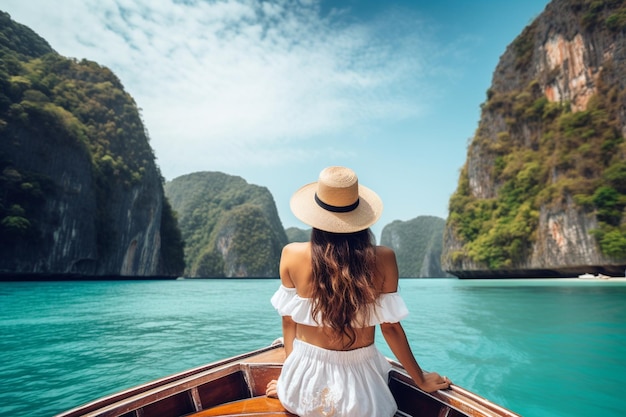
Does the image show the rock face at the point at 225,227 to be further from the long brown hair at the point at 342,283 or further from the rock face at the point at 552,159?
the long brown hair at the point at 342,283

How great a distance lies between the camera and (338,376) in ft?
4.84

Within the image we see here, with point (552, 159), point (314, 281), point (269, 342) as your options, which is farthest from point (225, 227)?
point (314, 281)

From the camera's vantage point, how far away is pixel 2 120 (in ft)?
80.3

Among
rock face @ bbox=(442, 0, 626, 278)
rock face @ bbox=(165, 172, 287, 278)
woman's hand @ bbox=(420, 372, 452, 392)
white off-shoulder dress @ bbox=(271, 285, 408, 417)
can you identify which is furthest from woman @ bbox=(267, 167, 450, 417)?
rock face @ bbox=(165, 172, 287, 278)

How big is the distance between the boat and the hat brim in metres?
1.02

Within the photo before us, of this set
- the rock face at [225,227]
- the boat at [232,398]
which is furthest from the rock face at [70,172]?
the rock face at [225,227]

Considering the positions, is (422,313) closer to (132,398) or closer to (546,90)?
(132,398)

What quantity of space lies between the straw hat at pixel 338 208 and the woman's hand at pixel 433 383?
91cm

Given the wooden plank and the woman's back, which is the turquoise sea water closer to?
the wooden plank

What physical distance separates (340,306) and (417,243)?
417 ft

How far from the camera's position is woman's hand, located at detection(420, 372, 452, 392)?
1779mm

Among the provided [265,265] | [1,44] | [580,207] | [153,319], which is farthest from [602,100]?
[265,265]

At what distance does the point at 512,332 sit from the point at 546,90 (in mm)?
35542

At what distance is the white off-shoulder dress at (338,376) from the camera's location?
1.46m
